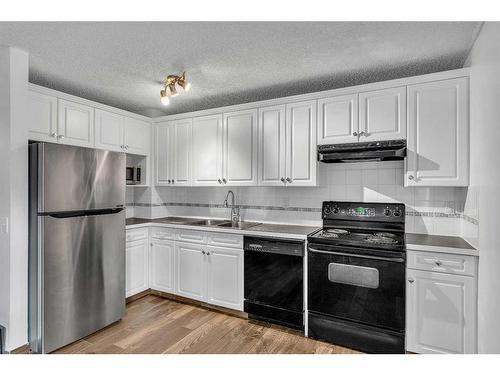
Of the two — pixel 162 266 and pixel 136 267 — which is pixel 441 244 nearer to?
pixel 162 266

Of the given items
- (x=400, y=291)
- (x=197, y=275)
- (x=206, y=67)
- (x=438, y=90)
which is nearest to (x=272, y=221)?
(x=197, y=275)

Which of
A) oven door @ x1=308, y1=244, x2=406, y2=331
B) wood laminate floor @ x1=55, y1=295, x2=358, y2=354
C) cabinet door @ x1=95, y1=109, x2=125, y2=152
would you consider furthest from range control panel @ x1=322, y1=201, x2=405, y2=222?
cabinet door @ x1=95, y1=109, x2=125, y2=152

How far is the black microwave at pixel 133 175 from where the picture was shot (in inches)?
139

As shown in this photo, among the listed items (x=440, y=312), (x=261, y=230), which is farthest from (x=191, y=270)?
(x=440, y=312)

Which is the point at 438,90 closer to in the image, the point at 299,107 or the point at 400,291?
the point at 299,107

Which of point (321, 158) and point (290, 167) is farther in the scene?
point (290, 167)

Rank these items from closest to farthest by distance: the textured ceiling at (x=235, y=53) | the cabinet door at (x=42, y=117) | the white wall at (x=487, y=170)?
1. the white wall at (x=487, y=170)
2. the textured ceiling at (x=235, y=53)
3. the cabinet door at (x=42, y=117)

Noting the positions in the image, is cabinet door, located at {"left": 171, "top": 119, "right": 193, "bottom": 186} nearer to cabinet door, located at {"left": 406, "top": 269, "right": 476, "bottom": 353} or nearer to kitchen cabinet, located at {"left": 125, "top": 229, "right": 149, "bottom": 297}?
kitchen cabinet, located at {"left": 125, "top": 229, "right": 149, "bottom": 297}

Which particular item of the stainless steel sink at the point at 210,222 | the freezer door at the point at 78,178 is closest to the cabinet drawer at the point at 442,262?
the stainless steel sink at the point at 210,222

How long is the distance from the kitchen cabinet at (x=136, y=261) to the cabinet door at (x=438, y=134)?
2787 millimetres

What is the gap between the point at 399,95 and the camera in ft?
8.09

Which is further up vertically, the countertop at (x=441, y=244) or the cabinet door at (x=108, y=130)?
the cabinet door at (x=108, y=130)

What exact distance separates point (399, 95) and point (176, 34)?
182 centimetres

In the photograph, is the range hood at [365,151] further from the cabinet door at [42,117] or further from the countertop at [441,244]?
the cabinet door at [42,117]
